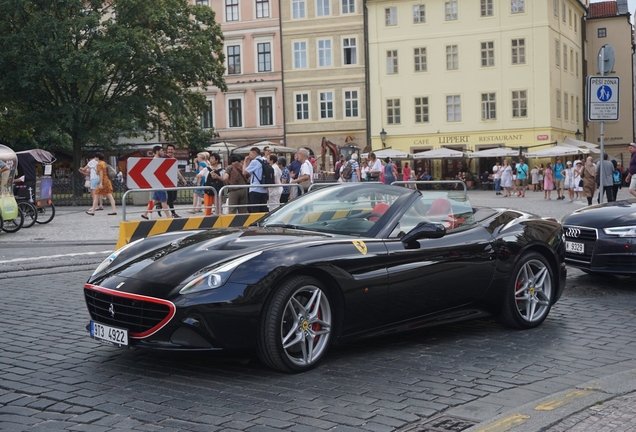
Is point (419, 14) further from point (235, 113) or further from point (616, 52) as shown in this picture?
point (616, 52)

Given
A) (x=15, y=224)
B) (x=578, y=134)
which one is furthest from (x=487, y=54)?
(x=15, y=224)

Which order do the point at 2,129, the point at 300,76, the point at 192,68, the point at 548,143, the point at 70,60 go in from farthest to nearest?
the point at 300,76
the point at 548,143
the point at 2,129
the point at 192,68
the point at 70,60

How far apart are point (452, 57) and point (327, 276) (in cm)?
5132

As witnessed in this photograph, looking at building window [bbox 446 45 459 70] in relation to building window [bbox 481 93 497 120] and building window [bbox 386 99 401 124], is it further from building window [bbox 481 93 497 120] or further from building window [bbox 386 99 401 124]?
building window [bbox 386 99 401 124]

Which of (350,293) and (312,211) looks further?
(312,211)

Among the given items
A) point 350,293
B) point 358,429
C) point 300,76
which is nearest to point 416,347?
point 350,293

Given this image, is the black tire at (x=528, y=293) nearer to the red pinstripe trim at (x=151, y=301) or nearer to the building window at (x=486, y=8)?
the red pinstripe trim at (x=151, y=301)

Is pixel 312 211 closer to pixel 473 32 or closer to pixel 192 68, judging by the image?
pixel 192 68

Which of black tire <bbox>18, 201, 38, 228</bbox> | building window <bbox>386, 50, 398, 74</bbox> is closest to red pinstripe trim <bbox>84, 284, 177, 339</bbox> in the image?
black tire <bbox>18, 201, 38, 228</bbox>

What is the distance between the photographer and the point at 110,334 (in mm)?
5707

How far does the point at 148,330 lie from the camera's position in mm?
5480

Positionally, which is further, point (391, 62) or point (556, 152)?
point (391, 62)

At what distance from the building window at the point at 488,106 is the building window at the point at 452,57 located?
2.74m

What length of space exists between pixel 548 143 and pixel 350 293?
49421mm
